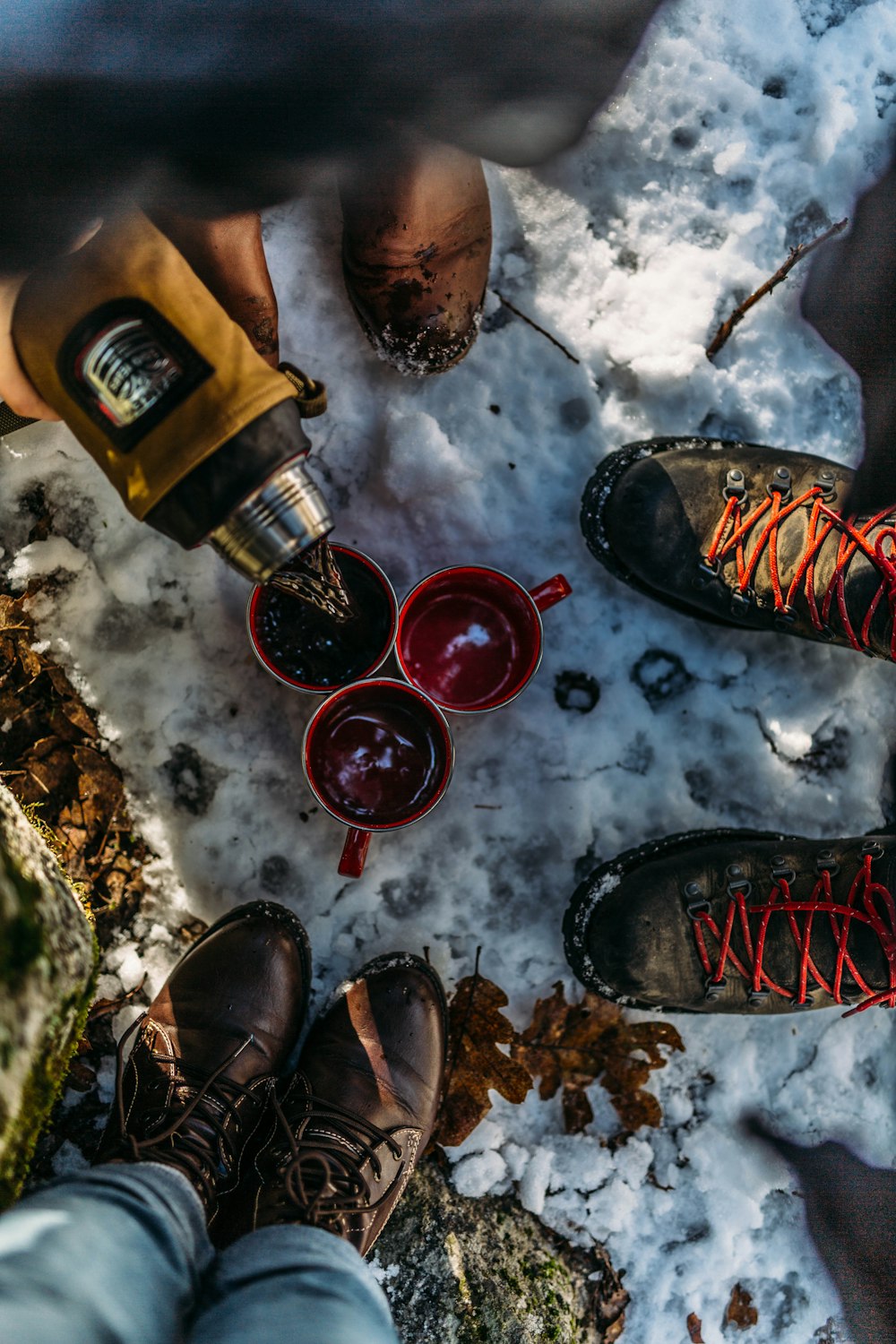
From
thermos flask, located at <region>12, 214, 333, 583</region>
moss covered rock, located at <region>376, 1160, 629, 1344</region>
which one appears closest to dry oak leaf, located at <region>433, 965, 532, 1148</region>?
moss covered rock, located at <region>376, 1160, 629, 1344</region>

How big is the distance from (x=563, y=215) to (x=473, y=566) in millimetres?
1014

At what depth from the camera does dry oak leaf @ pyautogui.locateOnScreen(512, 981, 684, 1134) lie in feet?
7.09

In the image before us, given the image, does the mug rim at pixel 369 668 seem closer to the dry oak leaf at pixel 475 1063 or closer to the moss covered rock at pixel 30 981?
the moss covered rock at pixel 30 981

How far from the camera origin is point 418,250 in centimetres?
188

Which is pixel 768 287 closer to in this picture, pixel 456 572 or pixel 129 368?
pixel 456 572

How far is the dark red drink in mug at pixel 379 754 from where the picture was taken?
6.61 ft

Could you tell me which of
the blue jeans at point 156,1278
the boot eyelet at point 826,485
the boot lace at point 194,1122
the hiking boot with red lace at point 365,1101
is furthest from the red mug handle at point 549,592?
the blue jeans at point 156,1278

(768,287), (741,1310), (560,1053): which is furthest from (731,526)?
(741,1310)

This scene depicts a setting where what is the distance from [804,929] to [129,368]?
1.90 m

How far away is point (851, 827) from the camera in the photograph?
2.30 m

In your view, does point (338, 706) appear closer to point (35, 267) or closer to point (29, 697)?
point (29, 697)

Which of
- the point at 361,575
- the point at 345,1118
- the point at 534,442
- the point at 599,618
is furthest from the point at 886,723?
the point at 345,1118

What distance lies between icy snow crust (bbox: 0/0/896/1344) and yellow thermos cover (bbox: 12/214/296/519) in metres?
0.88

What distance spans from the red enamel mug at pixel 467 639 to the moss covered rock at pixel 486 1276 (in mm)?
1189
